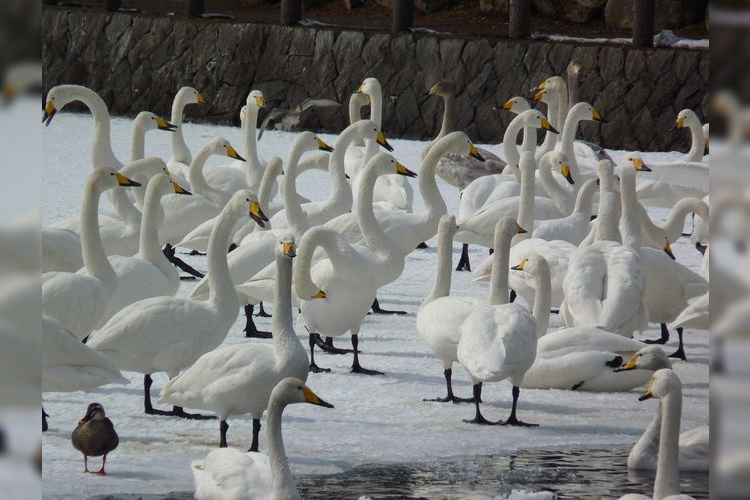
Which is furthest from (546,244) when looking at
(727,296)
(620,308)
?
(727,296)

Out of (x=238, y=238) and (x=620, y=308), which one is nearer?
(x=620, y=308)

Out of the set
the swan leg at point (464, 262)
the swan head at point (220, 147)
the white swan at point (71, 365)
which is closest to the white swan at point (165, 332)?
the white swan at point (71, 365)

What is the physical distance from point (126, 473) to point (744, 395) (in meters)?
3.27

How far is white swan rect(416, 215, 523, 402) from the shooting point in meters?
4.71

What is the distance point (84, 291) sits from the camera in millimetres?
4695

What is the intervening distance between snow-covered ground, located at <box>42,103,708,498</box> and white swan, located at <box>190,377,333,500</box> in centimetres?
33

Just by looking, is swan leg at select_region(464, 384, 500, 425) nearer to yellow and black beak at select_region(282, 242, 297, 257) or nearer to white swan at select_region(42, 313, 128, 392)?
yellow and black beak at select_region(282, 242, 297, 257)

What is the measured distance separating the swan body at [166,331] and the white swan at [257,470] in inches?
40.1

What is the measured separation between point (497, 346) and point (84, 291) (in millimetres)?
1635

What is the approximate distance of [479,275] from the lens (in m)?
6.26

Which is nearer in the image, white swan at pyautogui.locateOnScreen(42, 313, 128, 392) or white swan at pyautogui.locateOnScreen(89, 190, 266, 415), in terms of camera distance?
white swan at pyautogui.locateOnScreen(42, 313, 128, 392)

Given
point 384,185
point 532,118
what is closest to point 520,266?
point 384,185

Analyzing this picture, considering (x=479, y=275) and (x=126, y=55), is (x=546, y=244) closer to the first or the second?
(x=479, y=275)

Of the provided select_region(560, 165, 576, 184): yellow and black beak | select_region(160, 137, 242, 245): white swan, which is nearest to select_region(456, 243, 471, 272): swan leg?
select_region(560, 165, 576, 184): yellow and black beak
